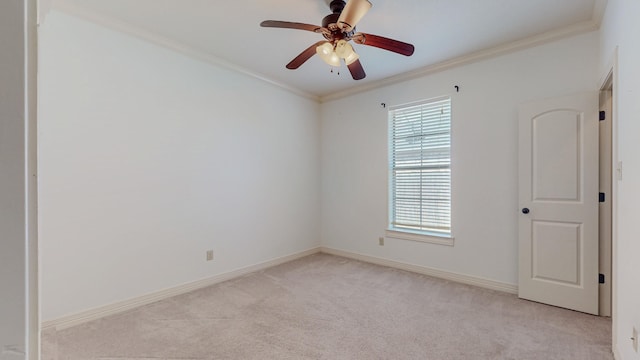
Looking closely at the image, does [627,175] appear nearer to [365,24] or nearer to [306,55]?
[365,24]

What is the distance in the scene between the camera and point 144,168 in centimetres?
290

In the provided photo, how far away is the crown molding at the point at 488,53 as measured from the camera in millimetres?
2730

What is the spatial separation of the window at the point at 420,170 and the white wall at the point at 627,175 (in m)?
1.66

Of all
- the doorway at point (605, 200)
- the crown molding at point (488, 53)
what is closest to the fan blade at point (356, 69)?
the crown molding at point (488, 53)

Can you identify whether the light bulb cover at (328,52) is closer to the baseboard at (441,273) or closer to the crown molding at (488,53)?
the crown molding at (488,53)

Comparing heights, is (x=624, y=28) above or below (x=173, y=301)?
above

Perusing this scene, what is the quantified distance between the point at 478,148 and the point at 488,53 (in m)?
1.02

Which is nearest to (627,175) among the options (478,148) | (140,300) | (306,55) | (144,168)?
(478,148)

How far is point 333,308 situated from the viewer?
2.76 m

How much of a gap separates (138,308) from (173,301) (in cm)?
29

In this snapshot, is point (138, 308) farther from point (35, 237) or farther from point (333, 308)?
point (35, 237)

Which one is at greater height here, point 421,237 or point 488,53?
point 488,53

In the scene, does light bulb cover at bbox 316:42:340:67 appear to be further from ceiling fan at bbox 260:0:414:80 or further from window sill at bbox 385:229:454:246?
window sill at bbox 385:229:454:246

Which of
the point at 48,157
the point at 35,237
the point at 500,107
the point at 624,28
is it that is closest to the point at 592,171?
the point at 500,107
